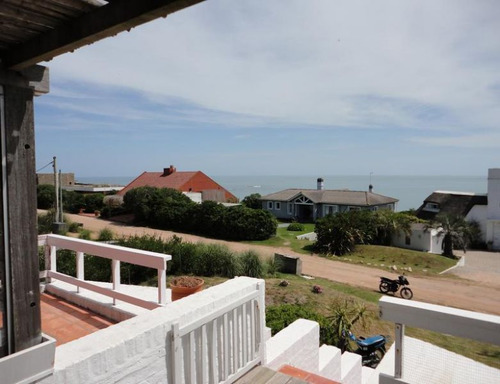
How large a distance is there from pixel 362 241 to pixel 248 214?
799 cm

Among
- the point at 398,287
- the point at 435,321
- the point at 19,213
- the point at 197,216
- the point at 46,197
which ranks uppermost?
the point at 19,213

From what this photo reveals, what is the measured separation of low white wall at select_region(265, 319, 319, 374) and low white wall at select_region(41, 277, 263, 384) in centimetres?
131

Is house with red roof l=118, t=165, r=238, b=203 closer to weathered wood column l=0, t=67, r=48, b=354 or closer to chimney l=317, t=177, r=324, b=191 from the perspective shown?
chimney l=317, t=177, r=324, b=191

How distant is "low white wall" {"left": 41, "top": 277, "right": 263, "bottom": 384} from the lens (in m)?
2.26

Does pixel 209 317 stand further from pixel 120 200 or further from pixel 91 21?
pixel 120 200

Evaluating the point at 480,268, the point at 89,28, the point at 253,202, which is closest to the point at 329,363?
the point at 89,28

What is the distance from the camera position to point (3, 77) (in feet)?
6.07

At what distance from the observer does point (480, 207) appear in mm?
29953

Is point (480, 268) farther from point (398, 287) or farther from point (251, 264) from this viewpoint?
point (251, 264)

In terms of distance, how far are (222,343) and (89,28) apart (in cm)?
262

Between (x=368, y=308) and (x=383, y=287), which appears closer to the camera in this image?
(x=368, y=308)

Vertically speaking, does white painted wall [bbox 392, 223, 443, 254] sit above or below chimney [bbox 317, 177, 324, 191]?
below

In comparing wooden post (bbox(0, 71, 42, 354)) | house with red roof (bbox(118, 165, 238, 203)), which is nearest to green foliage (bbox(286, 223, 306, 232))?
house with red roof (bbox(118, 165, 238, 203))

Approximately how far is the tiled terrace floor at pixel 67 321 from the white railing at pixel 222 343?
6.11 feet
